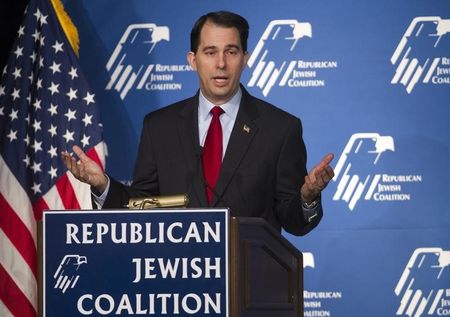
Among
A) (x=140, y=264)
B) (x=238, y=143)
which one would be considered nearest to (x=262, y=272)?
(x=140, y=264)

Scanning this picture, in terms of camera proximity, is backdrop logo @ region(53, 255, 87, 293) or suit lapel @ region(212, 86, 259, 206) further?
suit lapel @ region(212, 86, 259, 206)

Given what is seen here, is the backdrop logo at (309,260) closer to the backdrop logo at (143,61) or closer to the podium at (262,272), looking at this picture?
the backdrop logo at (143,61)

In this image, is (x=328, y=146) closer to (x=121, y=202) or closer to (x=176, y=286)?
(x=121, y=202)

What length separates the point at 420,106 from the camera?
470cm

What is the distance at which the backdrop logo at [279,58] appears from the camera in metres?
4.72

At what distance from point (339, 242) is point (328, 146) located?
21.0 inches

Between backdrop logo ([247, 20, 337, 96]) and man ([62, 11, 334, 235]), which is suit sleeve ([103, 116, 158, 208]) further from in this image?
backdrop logo ([247, 20, 337, 96])

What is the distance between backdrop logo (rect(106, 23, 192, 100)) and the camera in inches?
188

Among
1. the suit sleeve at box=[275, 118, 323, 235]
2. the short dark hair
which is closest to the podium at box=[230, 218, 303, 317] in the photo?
the suit sleeve at box=[275, 118, 323, 235]

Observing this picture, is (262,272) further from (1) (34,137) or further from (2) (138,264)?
(1) (34,137)

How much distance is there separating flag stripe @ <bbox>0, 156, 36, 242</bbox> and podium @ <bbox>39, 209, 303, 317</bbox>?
244 centimetres

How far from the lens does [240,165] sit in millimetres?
3002

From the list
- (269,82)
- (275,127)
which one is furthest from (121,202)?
(269,82)

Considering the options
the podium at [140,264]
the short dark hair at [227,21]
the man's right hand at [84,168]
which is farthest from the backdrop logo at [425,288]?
the podium at [140,264]
